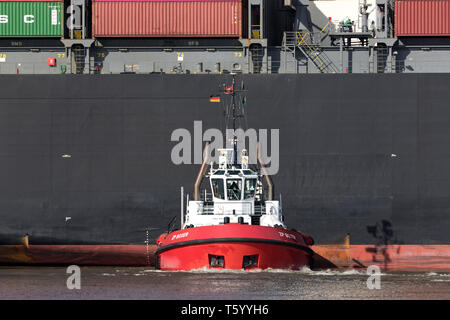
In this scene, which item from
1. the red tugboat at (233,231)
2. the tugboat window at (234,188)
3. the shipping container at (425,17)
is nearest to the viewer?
the red tugboat at (233,231)

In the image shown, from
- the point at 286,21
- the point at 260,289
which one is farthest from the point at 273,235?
the point at 286,21

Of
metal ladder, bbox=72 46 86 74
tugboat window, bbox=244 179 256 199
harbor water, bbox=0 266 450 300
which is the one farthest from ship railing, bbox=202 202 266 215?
metal ladder, bbox=72 46 86 74

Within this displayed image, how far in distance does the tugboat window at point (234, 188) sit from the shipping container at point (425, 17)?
8.54 meters

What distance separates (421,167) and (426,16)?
5439 mm

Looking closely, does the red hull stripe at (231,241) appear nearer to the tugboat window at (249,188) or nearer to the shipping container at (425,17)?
the tugboat window at (249,188)

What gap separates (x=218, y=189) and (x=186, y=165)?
303 cm

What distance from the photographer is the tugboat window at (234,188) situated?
1427 inches

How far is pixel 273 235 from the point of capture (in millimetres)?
34000

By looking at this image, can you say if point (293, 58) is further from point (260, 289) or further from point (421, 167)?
point (260, 289)

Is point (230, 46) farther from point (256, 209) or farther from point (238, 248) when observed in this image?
point (238, 248)

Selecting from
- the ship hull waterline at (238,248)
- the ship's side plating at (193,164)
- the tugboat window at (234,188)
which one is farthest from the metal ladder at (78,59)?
the ship hull waterline at (238,248)

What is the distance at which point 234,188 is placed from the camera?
3631 centimetres

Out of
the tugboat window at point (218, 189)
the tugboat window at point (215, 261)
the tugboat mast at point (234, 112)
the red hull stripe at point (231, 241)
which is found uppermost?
the tugboat mast at point (234, 112)

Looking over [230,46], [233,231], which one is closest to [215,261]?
[233,231]
